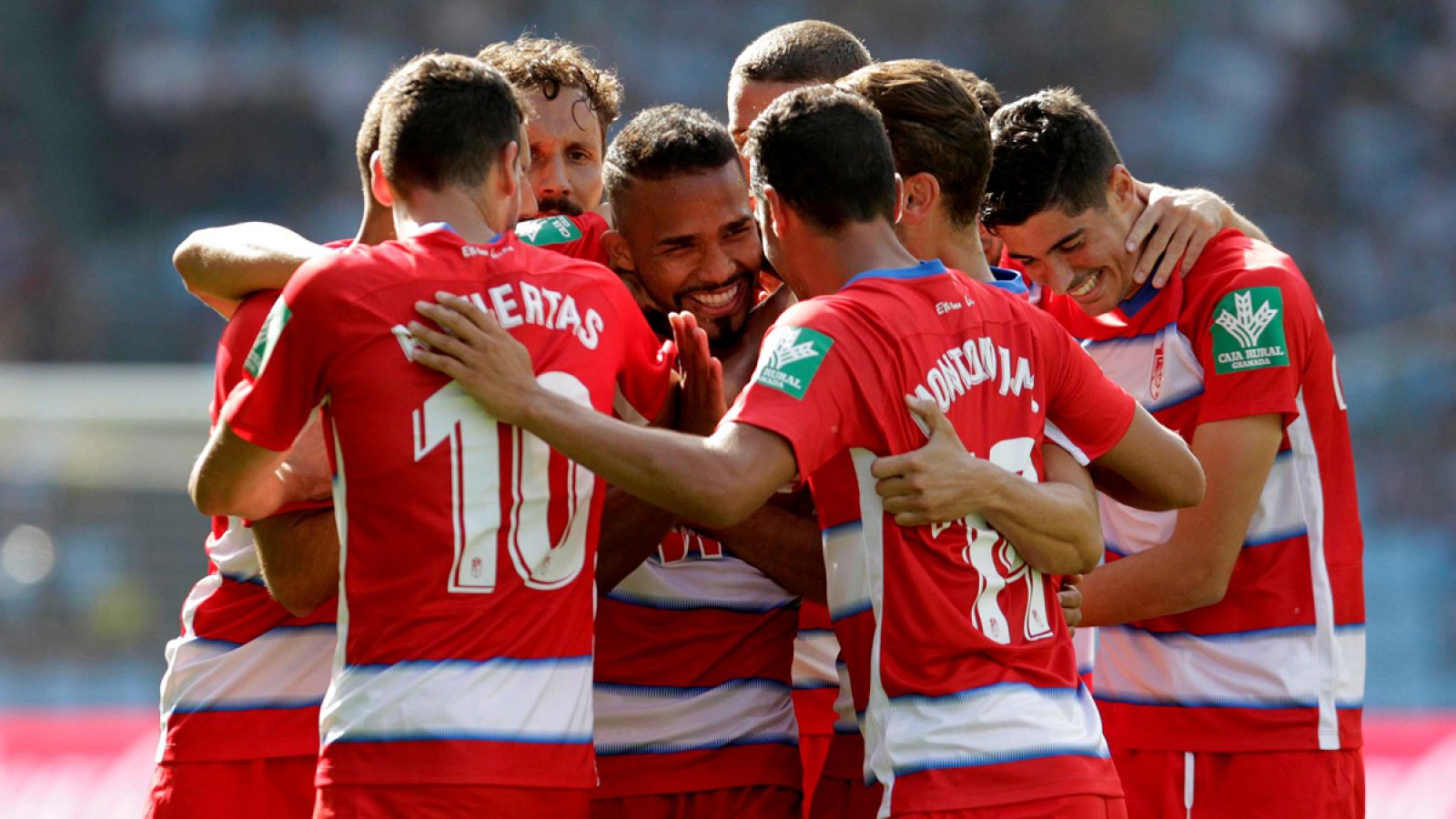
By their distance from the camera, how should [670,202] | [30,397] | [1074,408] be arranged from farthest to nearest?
1. [30,397]
2. [670,202]
3. [1074,408]

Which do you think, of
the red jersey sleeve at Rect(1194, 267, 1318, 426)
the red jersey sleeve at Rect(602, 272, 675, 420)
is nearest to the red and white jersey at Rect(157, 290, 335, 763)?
the red jersey sleeve at Rect(602, 272, 675, 420)

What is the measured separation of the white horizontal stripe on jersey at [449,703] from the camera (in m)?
2.82

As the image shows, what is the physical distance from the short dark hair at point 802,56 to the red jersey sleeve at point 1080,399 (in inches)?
68.6

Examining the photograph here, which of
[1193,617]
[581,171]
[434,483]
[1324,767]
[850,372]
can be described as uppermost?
[581,171]

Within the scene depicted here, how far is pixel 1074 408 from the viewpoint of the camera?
127 inches

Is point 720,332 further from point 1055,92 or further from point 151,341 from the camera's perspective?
point 151,341

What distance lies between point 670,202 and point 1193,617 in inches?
65.1

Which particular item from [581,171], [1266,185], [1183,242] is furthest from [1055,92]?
[1266,185]

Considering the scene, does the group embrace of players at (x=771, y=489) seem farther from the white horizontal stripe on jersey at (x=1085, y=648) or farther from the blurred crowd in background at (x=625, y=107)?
the blurred crowd in background at (x=625, y=107)

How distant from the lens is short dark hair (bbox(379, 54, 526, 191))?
3.06 metres

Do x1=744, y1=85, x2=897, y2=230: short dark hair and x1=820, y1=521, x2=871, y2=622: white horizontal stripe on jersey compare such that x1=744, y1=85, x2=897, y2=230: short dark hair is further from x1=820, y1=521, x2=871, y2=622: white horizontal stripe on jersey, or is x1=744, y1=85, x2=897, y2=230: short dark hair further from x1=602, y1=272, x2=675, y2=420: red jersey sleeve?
x1=820, y1=521, x2=871, y2=622: white horizontal stripe on jersey

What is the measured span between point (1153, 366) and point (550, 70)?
193cm

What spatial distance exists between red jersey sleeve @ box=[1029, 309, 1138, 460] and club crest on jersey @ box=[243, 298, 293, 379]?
1.42 meters

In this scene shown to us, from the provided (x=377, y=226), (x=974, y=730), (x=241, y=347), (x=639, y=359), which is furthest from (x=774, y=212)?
(x=241, y=347)
